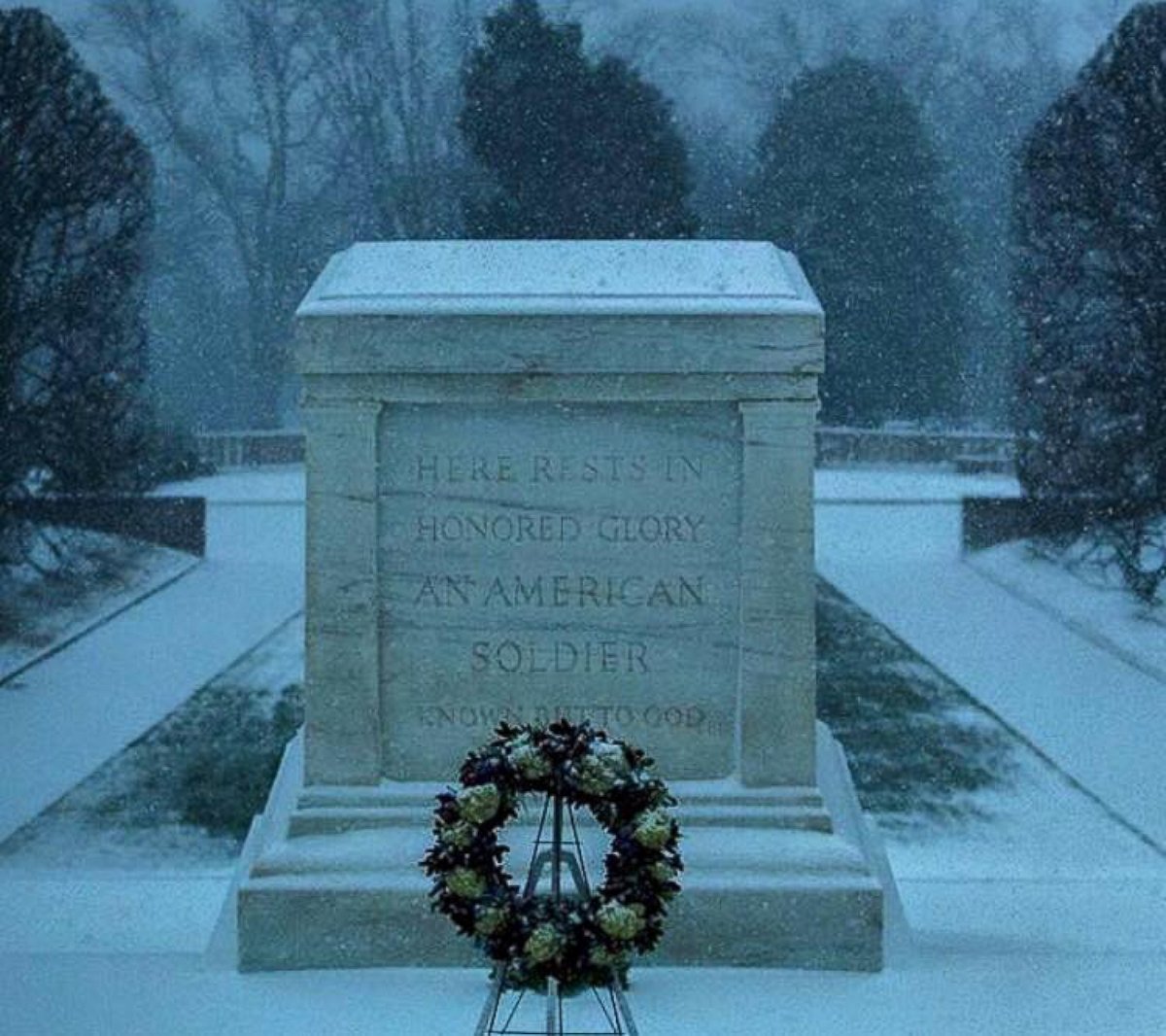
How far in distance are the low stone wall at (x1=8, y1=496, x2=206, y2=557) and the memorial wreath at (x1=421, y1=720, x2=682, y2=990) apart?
16462 mm

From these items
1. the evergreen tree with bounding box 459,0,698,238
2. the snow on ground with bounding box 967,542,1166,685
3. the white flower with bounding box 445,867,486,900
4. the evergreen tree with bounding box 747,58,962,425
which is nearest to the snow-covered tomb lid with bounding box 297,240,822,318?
the white flower with bounding box 445,867,486,900

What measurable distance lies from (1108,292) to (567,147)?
13.5 metres

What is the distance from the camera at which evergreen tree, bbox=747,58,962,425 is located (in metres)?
37.5

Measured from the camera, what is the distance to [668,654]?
6.23m

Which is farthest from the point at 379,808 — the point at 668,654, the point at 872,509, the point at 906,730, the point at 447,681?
the point at 872,509

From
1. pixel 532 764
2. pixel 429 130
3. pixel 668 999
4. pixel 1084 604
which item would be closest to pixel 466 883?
pixel 532 764

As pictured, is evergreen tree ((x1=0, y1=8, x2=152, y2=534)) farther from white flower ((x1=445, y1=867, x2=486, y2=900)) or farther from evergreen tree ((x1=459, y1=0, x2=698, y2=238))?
white flower ((x1=445, y1=867, x2=486, y2=900))

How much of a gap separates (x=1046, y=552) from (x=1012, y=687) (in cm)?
614

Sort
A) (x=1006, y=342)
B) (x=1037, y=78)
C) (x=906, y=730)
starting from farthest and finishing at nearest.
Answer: (x=1037, y=78) < (x=1006, y=342) < (x=906, y=730)

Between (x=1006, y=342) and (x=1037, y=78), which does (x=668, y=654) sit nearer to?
(x=1006, y=342)

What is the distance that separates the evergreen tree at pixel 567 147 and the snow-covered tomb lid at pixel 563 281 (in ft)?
74.6

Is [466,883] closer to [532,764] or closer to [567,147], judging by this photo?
[532,764]

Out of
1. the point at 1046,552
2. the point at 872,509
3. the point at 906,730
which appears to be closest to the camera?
the point at 906,730

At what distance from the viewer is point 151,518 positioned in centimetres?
2092
